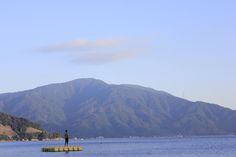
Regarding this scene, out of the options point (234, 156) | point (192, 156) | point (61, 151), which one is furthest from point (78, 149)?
point (234, 156)

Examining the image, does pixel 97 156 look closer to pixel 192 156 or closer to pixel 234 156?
pixel 192 156

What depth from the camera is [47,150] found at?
153 meters

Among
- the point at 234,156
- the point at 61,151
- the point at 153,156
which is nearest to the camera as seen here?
the point at 234,156

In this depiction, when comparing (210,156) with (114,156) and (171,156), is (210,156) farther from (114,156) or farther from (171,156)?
(114,156)

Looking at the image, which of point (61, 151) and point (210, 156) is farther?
point (61, 151)

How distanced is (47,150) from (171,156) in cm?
3929

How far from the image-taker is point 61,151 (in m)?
145

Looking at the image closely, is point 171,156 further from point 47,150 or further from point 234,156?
point 47,150

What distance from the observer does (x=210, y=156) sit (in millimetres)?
120000

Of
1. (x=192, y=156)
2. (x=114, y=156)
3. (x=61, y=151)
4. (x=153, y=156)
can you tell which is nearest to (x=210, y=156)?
(x=192, y=156)

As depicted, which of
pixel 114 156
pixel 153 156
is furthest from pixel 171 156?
pixel 114 156

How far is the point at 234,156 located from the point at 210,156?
618 cm

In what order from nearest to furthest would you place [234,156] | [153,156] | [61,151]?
1. [234,156]
2. [153,156]
3. [61,151]

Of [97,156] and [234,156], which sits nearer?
[234,156]
